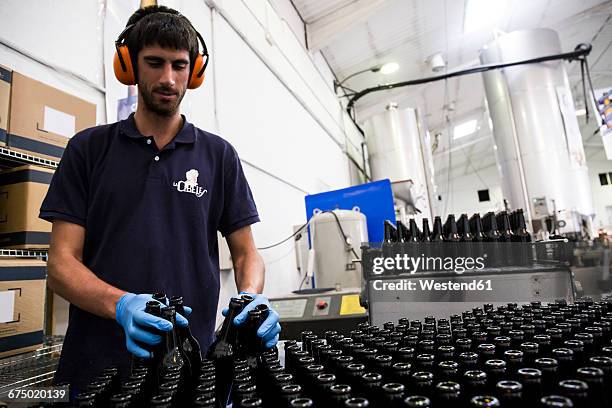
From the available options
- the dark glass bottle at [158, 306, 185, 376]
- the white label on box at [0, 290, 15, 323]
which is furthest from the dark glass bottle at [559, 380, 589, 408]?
the white label on box at [0, 290, 15, 323]

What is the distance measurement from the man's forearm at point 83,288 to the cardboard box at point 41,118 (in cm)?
47

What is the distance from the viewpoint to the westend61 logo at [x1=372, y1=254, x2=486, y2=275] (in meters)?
1.21

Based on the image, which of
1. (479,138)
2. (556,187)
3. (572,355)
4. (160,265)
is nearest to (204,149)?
(160,265)

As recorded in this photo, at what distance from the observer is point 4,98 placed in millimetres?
1158

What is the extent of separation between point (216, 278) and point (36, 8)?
116cm

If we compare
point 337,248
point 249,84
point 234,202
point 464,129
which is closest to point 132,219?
point 234,202

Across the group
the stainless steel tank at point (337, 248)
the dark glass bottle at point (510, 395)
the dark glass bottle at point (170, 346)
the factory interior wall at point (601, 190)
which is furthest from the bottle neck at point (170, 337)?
the factory interior wall at point (601, 190)

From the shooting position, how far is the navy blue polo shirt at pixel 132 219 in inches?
40.8

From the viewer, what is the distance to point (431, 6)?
15.1 feet

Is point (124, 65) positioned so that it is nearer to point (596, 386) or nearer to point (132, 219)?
point (132, 219)

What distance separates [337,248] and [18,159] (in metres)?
1.78

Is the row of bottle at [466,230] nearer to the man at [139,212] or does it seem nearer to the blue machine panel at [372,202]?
the man at [139,212]

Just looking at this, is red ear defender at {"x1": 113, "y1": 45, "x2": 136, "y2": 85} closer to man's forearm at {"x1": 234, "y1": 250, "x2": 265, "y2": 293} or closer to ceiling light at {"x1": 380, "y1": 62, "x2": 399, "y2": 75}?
man's forearm at {"x1": 234, "y1": 250, "x2": 265, "y2": 293}

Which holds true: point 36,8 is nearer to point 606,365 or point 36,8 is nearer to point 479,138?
point 606,365
